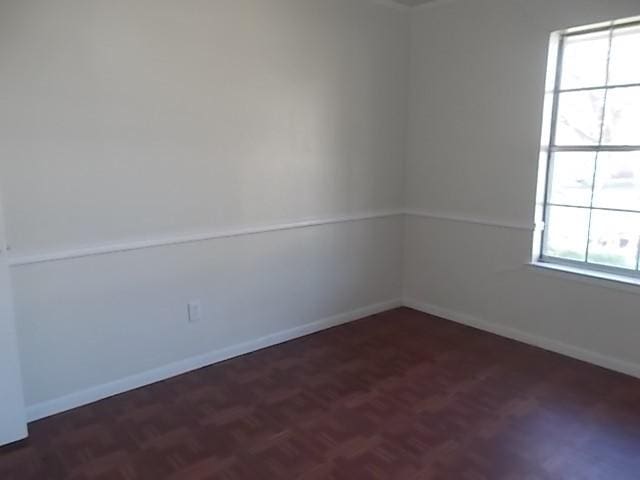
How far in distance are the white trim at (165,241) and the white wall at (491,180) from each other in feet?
2.43

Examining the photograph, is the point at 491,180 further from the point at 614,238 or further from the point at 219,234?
the point at 219,234

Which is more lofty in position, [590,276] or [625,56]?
[625,56]

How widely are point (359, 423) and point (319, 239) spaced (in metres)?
1.47

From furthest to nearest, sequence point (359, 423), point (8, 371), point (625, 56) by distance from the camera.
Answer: point (625, 56), point (359, 423), point (8, 371)

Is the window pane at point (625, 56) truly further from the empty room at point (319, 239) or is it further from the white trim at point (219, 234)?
the white trim at point (219, 234)

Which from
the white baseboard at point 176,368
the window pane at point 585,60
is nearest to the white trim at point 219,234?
the white baseboard at point 176,368

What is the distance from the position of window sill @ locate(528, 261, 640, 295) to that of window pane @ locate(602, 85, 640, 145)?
32.7 inches

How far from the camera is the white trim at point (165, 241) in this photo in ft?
7.79

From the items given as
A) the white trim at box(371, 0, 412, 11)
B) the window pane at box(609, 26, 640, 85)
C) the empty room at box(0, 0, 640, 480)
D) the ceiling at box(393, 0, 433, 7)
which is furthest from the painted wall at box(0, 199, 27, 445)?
the window pane at box(609, 26, 640, 85)

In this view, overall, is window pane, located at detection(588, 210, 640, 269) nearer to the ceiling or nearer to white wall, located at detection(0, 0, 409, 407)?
white wall, located at detection(0, 0, 409, 407)

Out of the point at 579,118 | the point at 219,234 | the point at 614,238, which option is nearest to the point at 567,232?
the point at 614,238

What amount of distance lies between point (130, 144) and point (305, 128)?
4.01 feet

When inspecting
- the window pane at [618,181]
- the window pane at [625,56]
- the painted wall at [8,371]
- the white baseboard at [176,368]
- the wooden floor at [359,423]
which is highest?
the window pane at [625,56]

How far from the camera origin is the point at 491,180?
11.7 feet
